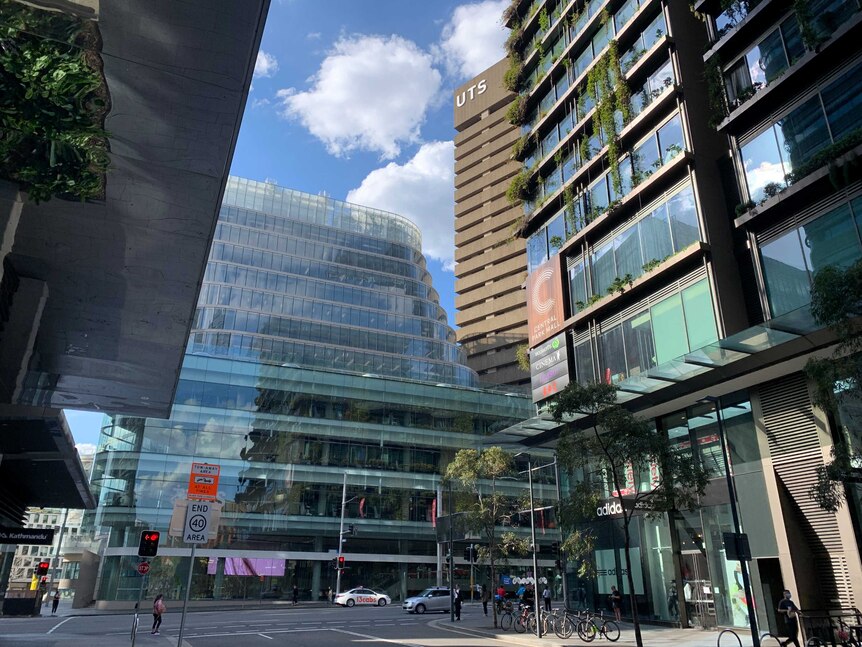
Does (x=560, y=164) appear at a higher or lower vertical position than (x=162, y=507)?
higher

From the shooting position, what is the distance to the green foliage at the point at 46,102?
25.0 ft

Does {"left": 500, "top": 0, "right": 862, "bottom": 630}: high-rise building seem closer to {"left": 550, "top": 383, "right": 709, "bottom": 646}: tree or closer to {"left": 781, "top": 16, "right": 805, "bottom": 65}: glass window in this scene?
{"left": 781, "top": 16, "right": 805, "bottom": 65}: glass window

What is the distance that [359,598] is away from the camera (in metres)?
49.0

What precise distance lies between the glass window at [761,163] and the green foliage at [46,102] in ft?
71.0

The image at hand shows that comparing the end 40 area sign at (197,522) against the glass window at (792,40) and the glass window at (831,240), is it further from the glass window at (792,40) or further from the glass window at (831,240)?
the glass window at (792,40)

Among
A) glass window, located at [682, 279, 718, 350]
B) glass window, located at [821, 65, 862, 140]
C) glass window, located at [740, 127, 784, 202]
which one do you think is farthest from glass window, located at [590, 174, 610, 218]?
glass window, located at [821, 65, 862, 140]

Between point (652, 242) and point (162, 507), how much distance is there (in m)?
47.7

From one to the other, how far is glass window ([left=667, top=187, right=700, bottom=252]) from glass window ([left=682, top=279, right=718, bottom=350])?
207 centimetres

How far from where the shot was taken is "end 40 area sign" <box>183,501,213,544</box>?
14.4 metres

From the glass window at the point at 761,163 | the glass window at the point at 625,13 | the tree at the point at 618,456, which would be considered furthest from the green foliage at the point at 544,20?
the tree at the point at 618,456

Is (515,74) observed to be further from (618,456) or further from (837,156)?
(618,456)

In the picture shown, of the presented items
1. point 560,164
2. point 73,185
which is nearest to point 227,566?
point 560,164

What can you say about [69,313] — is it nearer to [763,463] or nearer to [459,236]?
[763,463]

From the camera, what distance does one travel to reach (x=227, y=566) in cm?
5659
